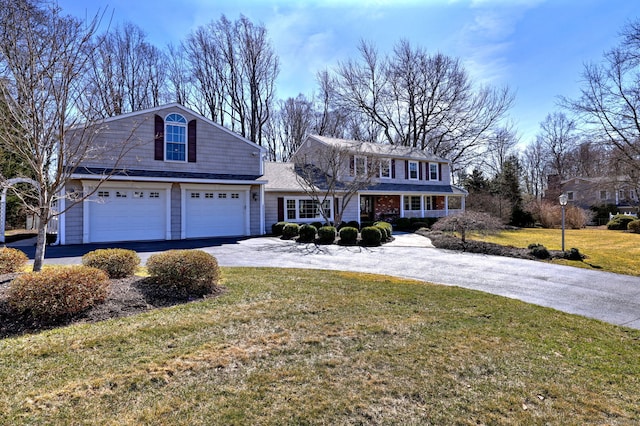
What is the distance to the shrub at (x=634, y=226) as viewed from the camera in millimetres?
21438

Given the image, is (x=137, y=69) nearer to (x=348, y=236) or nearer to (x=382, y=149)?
(x=382, y=149)

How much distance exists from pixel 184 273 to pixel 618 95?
71.8 ft

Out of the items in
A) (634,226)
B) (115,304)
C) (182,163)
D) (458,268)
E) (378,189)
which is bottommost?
(458,268)

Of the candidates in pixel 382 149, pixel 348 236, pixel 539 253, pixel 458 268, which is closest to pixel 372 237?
pixel 348 236

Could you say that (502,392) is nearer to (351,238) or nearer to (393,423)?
(393,423)

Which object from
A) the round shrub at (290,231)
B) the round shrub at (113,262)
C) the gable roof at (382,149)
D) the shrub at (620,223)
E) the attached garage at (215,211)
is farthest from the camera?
the shrub at (620,223)

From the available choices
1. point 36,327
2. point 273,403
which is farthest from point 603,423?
point 36,327

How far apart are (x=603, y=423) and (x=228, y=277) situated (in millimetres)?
6340

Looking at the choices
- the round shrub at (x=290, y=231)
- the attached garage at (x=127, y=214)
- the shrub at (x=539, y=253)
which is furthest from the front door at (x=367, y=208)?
the attached garage at (x=127, y=214)

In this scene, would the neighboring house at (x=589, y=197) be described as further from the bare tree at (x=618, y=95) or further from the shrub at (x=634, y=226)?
the bare tree at (x=618, y=95)

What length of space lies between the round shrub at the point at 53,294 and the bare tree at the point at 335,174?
1322 cm

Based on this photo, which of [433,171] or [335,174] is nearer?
[335,174]

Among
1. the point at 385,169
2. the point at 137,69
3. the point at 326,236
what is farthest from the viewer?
the point at 137,69

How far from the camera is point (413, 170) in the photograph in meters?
25.8
